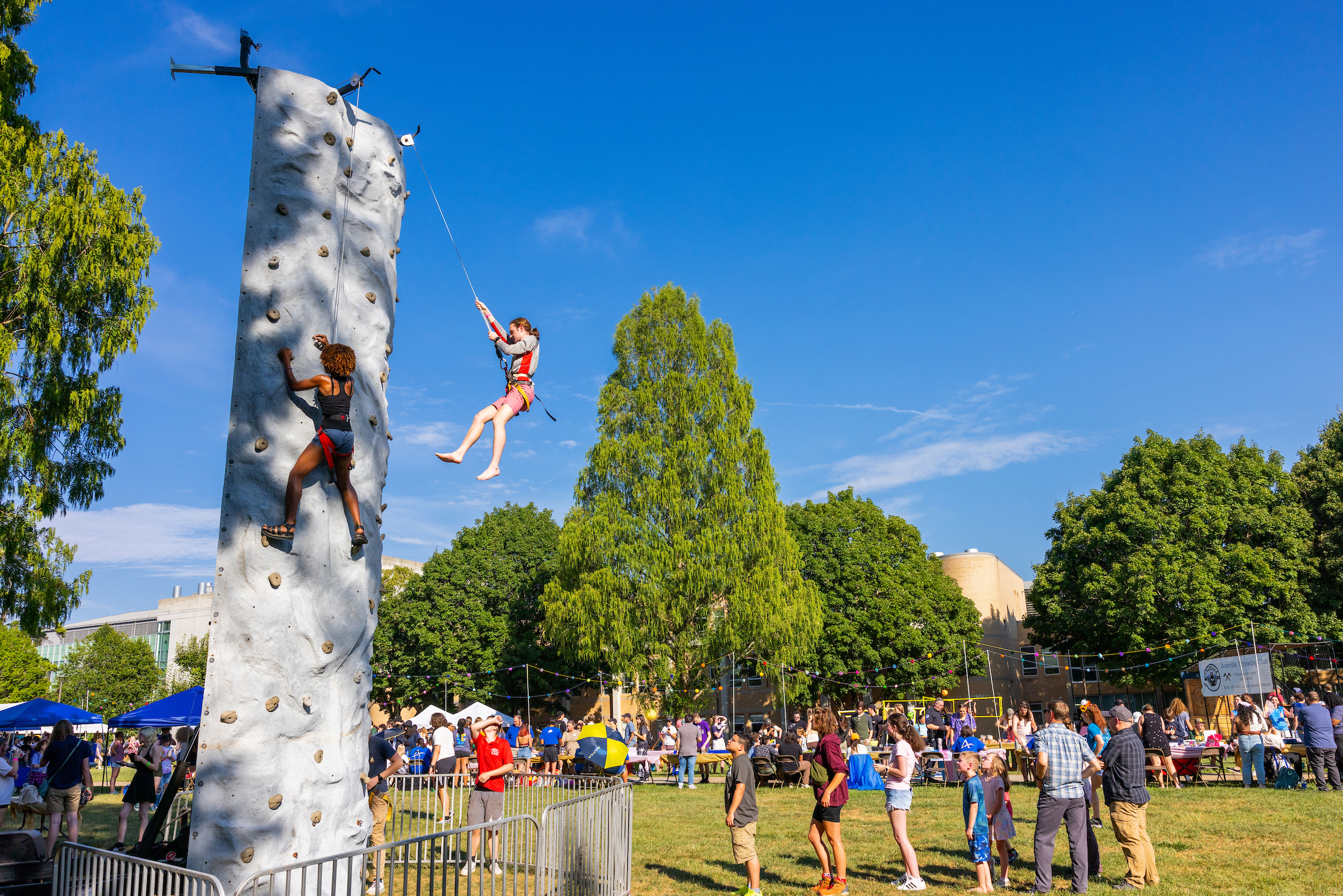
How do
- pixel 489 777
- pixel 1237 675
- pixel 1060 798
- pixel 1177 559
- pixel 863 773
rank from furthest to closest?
pixel 1177 559, pixel 1237 675, pixel 863 773, pixel 489 777, pixel 1060 798

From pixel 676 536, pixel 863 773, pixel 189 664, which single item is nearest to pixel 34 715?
pixel 676 536

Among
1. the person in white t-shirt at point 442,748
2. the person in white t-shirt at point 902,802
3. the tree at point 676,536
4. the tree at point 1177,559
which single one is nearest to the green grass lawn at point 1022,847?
the person in white t-shirt at point 902,802

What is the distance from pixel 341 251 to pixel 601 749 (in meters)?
9.47

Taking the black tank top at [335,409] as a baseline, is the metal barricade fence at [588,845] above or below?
below

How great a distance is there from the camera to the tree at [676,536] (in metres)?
30.2

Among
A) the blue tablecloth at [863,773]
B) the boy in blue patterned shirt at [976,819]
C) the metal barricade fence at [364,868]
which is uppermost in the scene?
the metal barricade fence at [364,868]

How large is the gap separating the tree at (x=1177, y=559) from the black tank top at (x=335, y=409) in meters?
37.0

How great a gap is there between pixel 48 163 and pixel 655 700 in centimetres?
2434

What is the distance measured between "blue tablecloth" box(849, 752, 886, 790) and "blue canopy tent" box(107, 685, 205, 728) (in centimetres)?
1379

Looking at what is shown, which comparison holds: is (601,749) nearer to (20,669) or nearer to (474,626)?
(474,626)

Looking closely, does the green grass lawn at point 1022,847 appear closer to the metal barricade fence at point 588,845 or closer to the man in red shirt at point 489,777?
the man in red shirt at point 489,777

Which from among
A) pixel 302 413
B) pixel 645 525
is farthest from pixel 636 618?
pixel 302 413

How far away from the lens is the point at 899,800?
31.6ft

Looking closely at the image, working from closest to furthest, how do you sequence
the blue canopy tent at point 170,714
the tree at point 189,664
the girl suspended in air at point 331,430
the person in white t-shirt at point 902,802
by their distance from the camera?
1. the girl suspended in air at point 331,430
2. the person in white t-shirt at point 902,802
3. the blue canopy tent at point 170,714
4. the tree at point 189,664
